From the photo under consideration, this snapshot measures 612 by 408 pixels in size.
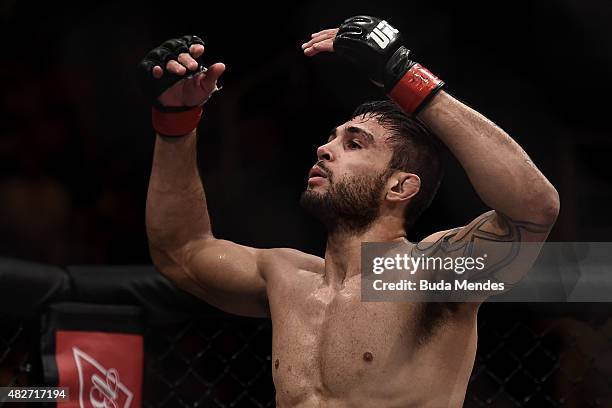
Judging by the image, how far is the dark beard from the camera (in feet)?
6.09

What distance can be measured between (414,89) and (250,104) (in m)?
1.61

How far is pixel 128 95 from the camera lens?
3.27m

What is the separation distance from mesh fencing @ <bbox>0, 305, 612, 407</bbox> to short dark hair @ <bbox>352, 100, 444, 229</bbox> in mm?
318

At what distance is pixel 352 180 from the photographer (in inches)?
73.0

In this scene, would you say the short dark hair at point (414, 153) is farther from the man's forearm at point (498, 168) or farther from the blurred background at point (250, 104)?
the blurred background at point (250, 104)

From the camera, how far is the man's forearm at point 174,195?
1994 millimetres

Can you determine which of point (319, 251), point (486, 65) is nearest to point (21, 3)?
point (319, 251)

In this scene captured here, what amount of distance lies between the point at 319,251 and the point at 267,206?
0.88 ft

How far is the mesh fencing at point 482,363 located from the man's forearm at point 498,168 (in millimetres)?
496

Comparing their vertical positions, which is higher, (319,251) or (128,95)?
(128,95)

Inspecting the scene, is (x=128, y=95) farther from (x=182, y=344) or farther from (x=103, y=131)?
(x=182, y=344)

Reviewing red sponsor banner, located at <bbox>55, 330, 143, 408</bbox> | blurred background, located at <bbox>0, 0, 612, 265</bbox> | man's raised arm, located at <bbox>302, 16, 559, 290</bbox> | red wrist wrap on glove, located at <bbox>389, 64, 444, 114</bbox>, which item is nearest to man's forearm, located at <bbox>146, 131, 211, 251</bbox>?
red sponsor banner, located at <bbox>55, 330, 143, 408</bbox>

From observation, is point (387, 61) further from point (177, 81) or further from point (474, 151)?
point (177, 81)

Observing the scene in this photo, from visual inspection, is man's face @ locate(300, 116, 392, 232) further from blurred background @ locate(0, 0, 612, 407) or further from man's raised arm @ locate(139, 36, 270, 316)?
blurred background @ locate(0, 0, 612, 407)
